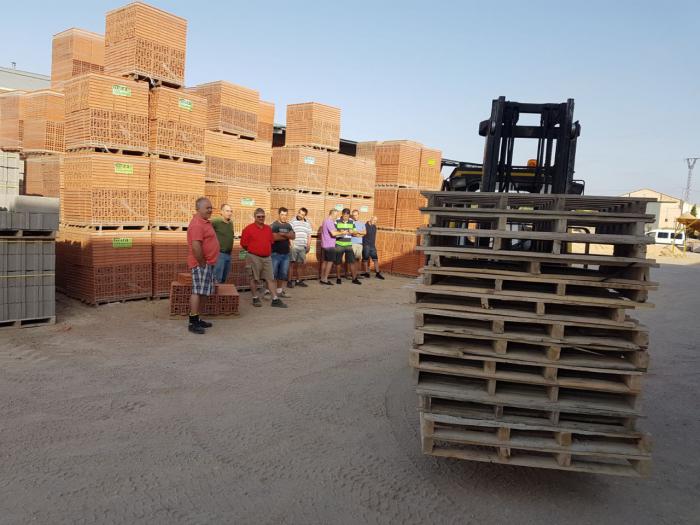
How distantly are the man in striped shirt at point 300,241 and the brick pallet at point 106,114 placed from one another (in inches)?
164

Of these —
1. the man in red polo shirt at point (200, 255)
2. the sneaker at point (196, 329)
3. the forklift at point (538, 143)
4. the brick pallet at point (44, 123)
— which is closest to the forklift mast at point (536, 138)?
the forklift at point (538, 143)

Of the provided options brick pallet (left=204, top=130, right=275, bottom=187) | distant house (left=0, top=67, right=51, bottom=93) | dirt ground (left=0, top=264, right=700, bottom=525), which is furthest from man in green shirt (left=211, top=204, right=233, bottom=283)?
distant house (left=0, top=67, right=51, bottom=93)

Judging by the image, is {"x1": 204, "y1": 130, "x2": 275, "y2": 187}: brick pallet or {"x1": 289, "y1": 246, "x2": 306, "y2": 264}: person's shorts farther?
{"x1": 289, "y1": 246, "x2": 306, "y2": 264}: person's shorts

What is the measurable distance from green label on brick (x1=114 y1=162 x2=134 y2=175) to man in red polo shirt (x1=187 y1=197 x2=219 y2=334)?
98.0 inches

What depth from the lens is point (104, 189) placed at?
29.6 feet

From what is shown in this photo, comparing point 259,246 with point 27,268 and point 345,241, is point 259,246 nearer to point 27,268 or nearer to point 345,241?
point 27,268

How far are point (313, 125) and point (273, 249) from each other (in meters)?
4.29

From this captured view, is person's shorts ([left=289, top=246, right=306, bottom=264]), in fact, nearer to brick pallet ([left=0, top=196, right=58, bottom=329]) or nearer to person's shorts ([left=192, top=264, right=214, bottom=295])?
person's shorts ([left=192, top=264, right=214, bottom=295])

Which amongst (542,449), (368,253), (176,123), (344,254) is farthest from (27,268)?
(368,253)

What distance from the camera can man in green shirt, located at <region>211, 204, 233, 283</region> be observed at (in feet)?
32.7

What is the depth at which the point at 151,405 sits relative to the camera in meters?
4.92

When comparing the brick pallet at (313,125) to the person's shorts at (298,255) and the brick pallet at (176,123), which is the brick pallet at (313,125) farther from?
the brick pallet at (176,123)

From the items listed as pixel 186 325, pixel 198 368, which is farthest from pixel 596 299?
pixel 186 325

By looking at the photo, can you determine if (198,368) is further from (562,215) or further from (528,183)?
(528,183)
